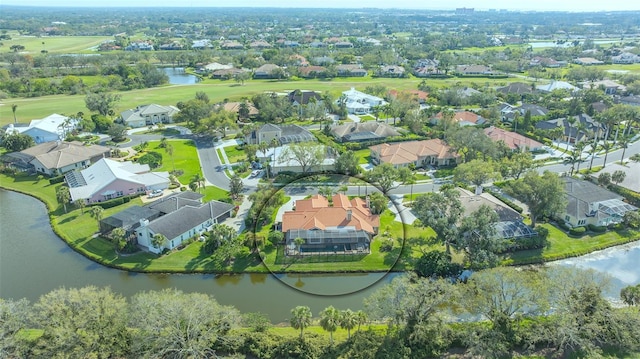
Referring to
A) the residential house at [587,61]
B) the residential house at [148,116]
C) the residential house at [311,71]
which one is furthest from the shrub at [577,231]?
the residential house at [587,61]

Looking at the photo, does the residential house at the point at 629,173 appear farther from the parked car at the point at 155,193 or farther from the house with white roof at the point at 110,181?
the house with white roof at the point at 110,181

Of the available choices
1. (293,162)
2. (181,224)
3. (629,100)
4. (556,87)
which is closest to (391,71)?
(556,87)

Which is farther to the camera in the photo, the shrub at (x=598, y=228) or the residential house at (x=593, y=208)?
the residential house at (x=593, y=208)

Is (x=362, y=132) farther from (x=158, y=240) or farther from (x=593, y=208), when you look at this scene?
(x=158, y=240)

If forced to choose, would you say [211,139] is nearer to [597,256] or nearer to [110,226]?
[110,226]

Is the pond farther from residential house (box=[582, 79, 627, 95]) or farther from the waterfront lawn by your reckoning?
the waterfront lawn

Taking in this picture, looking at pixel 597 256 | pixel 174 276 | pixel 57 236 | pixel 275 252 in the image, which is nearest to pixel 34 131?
pixel 57 236
